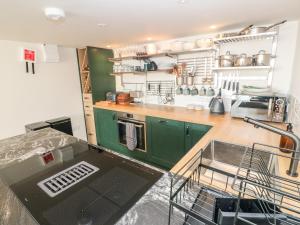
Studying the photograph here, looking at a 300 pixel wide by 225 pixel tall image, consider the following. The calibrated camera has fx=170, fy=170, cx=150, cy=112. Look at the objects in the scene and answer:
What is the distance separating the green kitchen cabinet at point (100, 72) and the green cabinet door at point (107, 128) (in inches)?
14.9

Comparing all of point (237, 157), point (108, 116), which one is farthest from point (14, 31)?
point (237, 157)

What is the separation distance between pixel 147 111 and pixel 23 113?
6.76 feet

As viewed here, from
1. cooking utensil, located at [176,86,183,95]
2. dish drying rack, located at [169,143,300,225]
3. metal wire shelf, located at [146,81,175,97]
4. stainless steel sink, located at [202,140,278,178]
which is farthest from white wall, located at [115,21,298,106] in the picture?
dish drying rack, located at [169,143,300,225]

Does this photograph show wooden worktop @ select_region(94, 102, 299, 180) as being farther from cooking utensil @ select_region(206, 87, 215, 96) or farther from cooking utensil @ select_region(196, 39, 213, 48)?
cooking utensil @ select_region(196, 39, 213, 48)

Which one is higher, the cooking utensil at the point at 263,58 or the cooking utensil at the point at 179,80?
the cooking utensil at the point at 263,58

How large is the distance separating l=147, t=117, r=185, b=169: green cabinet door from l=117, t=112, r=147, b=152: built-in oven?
0.38 feet

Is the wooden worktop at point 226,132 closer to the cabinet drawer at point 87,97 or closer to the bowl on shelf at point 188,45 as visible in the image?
the bowl on shelf at point 188,45

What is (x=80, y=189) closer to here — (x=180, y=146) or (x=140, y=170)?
(x=140, y=170)

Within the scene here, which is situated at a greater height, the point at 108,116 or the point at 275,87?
the point at 275,87

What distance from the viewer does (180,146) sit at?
2.34m

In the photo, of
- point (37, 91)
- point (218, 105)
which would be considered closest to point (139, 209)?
point (218, 105)

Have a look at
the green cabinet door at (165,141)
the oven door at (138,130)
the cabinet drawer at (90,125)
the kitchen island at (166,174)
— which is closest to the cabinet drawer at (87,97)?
the cabinet drawer at (90,125)

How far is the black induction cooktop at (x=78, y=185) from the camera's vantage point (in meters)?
0.69

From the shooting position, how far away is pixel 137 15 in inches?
64.7
